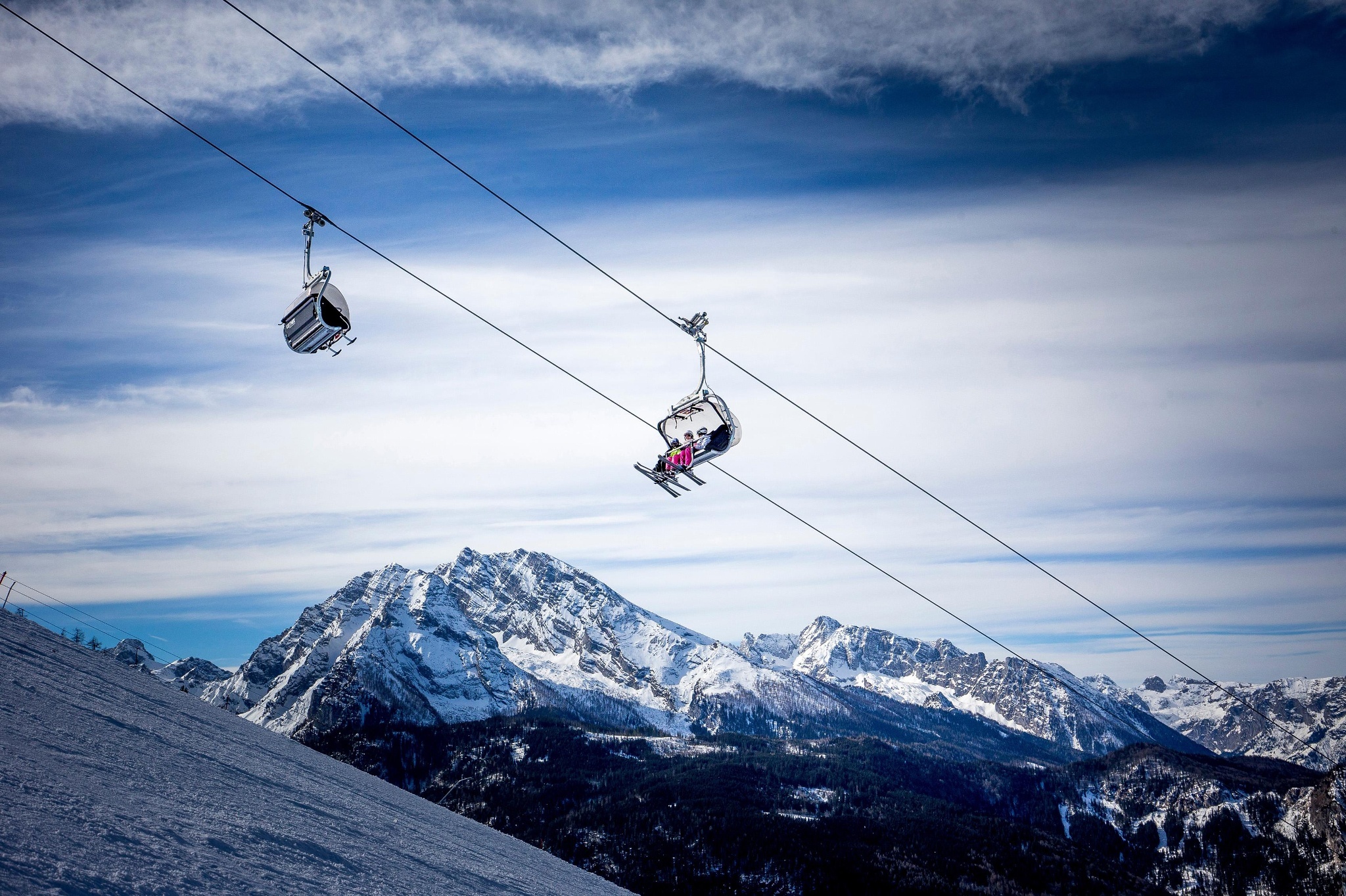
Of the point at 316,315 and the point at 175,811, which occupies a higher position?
the point at 316,315

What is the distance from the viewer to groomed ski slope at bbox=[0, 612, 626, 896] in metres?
8.94

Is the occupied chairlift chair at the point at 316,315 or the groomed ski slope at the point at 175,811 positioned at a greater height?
the occupied chairlift chair at the point at 316,315

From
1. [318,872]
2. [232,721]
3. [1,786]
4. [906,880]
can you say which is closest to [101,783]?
[1,786]

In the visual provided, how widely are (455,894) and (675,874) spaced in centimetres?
19345

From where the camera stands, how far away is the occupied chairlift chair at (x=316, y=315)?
17234 millimetres

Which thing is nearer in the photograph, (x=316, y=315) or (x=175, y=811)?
(x=175, y=811)

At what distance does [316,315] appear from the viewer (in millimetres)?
17250

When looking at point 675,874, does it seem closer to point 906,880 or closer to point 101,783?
point 906,880

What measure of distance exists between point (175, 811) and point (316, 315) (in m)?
9.56

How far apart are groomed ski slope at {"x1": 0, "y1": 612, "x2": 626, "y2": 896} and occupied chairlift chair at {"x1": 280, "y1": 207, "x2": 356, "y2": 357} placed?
7820 millimetres

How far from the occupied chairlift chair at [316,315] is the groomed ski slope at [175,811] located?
782cm

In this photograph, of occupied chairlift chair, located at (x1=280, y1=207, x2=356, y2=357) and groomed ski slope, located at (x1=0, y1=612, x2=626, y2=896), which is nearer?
groomed ski slope, located at (x1=0, y1=612, x2=626, y2=896)

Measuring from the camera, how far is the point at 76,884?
794cm

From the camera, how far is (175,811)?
11.2 metres
